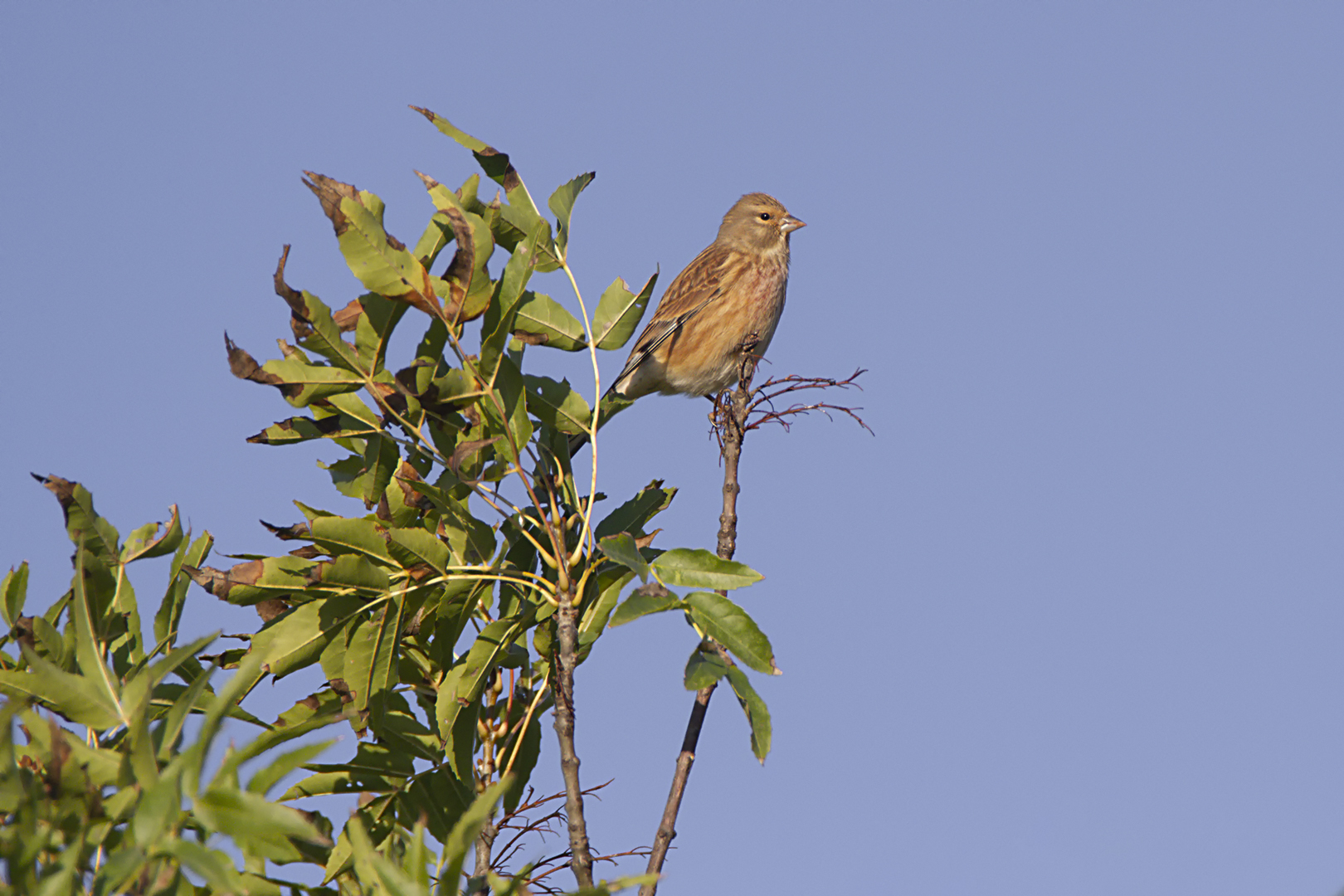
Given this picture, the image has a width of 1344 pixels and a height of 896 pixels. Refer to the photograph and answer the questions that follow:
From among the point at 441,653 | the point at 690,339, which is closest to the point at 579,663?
the point at 441,653

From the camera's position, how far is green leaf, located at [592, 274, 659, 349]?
→ 3713mm

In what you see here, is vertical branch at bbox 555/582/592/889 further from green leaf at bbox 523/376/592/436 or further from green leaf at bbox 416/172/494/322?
green leaf at bbox 416/172/494/322

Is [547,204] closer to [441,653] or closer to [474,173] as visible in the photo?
[474,173]

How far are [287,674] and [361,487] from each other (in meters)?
0.71

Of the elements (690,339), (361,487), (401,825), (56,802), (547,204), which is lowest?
(401,825)

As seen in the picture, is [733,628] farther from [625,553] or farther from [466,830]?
[466,830]

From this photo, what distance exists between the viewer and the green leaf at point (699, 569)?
10.4 feet

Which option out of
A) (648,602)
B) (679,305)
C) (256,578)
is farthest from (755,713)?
(679,305)

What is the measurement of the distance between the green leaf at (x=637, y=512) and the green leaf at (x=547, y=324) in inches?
22.0

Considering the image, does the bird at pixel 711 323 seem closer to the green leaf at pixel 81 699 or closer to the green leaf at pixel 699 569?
the green leaf at pixel 699 569

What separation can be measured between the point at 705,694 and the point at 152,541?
1.62 meters

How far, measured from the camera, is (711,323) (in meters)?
9.78

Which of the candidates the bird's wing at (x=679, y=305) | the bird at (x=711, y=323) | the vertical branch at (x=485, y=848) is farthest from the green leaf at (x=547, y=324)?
the bird's wing at (x=679, y=305)

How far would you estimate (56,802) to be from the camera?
222 centimetres
